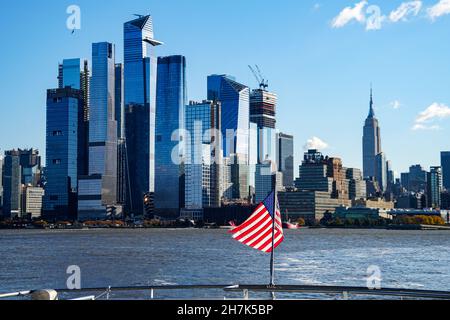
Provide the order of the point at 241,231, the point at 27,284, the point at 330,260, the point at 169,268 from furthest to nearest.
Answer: the point at 330,260 → the point at 169,268 → the point at 27,284 → the point at 241,231

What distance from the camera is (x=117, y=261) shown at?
288 feet

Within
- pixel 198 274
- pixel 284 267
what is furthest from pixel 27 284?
pixel 284 267
